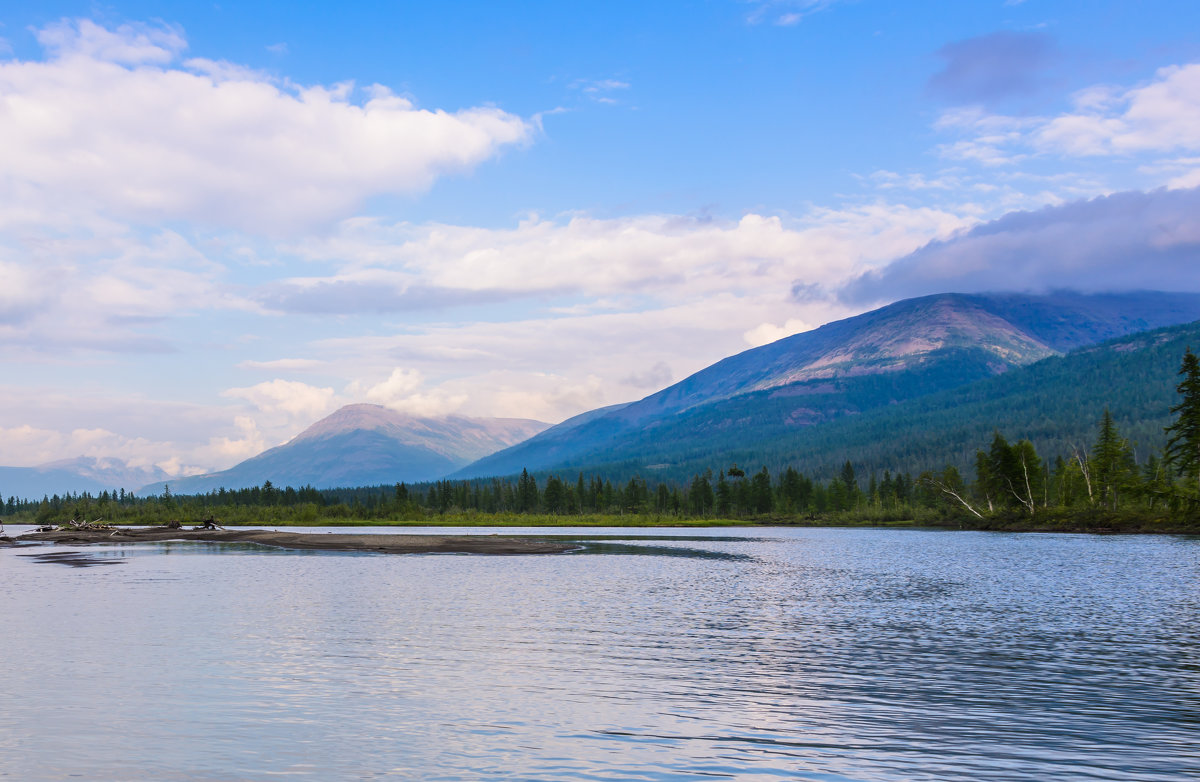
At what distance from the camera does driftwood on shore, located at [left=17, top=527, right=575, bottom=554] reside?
9131 cm

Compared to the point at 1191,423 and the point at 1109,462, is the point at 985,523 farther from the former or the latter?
the point at 1191,423

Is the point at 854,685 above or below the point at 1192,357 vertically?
below

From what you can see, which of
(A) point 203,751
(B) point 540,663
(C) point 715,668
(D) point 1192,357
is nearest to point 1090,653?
(C) point 715,668

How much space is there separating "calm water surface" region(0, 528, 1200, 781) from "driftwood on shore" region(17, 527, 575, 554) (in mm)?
40325

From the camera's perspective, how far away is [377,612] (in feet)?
126

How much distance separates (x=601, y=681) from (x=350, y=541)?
84893mm

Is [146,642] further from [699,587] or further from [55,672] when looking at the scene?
[699,587]

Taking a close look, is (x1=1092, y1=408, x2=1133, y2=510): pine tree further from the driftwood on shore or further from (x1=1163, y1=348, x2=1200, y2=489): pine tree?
the driftwood on shore

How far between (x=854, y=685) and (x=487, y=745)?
10.9 metres

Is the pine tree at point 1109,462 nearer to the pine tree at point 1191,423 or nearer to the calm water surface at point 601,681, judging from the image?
the pine tree at point 1191,423

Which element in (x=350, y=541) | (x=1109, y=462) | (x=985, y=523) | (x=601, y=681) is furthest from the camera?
(x=985, y=523)

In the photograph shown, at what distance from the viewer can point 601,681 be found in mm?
23203

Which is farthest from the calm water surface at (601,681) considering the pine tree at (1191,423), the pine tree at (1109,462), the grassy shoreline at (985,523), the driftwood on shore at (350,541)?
the pine tree at (1109,462)

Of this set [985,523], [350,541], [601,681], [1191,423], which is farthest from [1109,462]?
[601,681]
